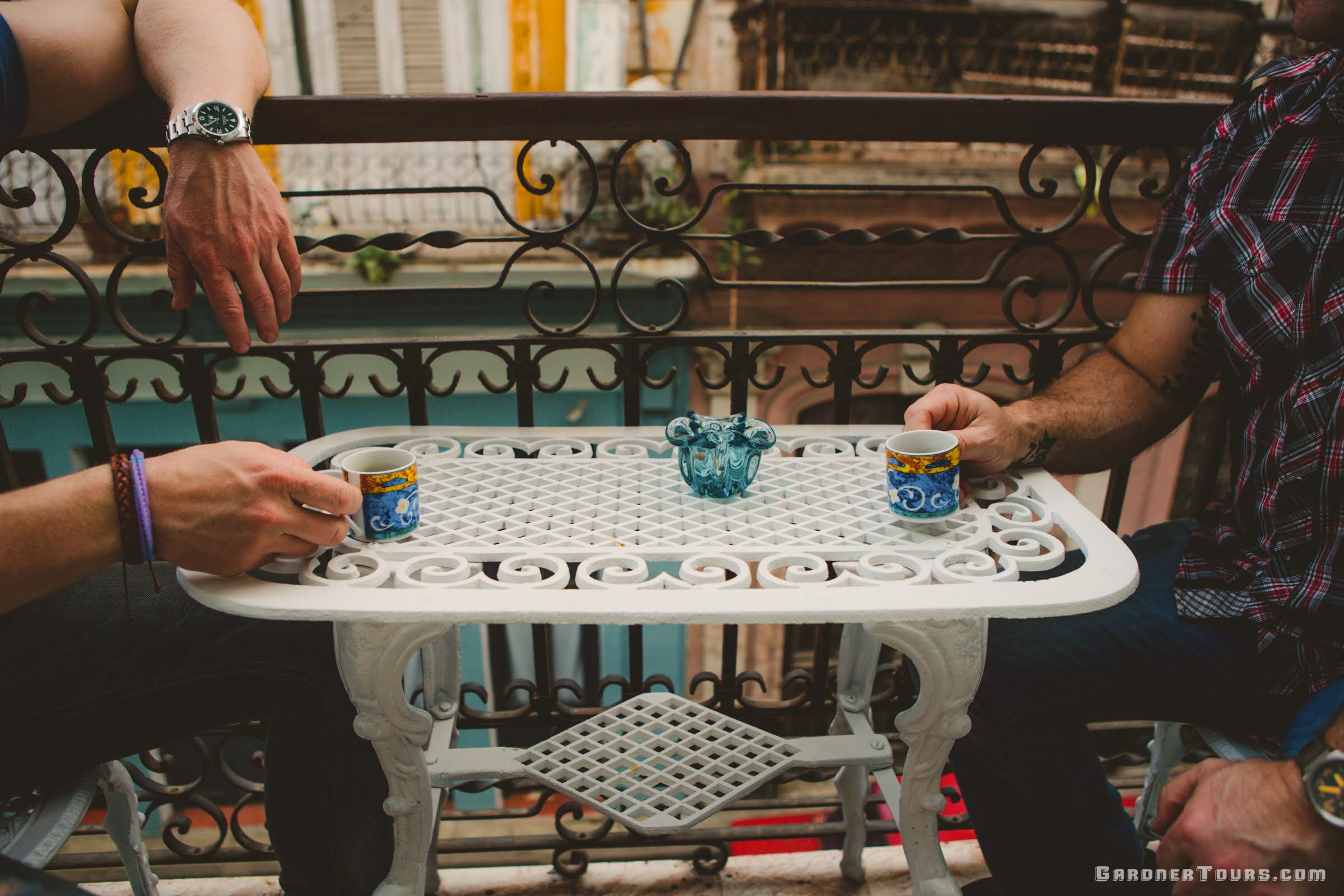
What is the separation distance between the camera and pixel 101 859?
1480 mm

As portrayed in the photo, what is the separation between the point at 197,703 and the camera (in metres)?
1.00

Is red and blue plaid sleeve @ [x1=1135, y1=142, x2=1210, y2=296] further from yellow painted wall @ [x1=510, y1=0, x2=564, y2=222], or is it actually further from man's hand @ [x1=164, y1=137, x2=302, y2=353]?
yellow painted wall @ [x1=510, y1=0, x2=564, y2=222]

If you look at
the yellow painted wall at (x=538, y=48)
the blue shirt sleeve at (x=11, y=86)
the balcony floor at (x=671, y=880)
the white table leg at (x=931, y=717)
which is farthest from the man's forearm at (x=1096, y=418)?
the yellow painted wall at (x=538, y=48)

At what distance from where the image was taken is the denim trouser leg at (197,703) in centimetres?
94

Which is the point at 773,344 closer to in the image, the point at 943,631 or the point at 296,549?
the point at 943,631

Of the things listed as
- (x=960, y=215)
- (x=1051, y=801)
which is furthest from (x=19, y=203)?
(x=960, y=215)

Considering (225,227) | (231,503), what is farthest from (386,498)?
(225,227)

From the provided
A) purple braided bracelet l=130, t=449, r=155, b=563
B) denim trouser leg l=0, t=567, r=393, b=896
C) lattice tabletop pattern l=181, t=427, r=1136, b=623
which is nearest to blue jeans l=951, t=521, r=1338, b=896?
lattice tabletop pattern l=181, t=427, r=1136, b=623

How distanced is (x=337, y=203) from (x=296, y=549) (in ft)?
19.7

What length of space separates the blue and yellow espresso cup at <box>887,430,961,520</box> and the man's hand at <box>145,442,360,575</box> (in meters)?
0.68

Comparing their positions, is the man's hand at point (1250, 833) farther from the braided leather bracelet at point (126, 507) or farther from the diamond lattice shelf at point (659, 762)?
the braided leather bracelet at point (126, 507)

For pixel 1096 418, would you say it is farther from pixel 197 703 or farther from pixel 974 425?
pixel 197 703

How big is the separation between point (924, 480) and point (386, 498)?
0.68m

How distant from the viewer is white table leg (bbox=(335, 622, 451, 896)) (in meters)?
0.92
